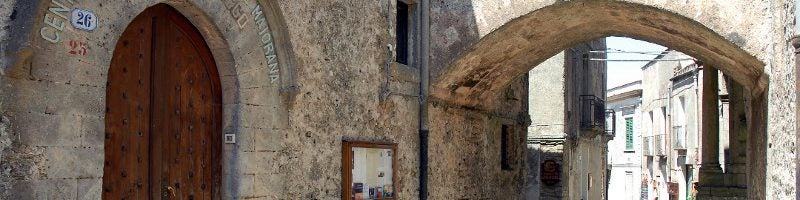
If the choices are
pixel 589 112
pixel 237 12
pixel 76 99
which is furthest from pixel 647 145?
pixel 76 99

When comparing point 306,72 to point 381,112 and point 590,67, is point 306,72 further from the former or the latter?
point 590,67

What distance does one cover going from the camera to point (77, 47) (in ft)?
17.5

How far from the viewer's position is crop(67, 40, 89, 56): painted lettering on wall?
5273 millimetres

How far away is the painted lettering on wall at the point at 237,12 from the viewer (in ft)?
22.1

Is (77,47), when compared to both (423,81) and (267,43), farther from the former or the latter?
(423,81)

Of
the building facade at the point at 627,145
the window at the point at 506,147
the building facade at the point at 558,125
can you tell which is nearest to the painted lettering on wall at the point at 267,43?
the window at the point at 506,147

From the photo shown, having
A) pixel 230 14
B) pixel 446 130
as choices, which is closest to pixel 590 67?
pixel 446 130

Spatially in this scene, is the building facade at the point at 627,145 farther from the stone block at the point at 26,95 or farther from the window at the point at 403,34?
the stone block at the point at 26,95

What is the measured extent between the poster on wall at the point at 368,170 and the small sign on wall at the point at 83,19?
10.9ft

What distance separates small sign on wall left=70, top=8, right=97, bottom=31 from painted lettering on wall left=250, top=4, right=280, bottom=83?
5.76 ft

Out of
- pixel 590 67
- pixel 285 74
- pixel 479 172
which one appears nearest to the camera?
pixel 285 74

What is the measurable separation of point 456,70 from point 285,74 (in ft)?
11.5

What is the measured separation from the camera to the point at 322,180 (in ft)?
26.2

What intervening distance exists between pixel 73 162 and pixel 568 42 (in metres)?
7.41
